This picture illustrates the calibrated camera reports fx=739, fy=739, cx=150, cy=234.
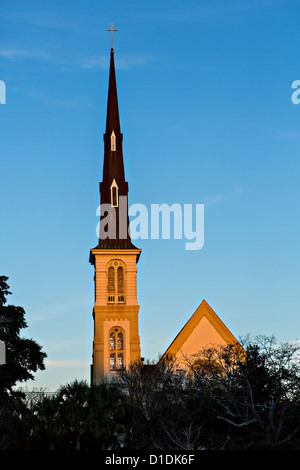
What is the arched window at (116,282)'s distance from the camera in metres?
59.7

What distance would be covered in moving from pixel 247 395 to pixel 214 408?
2217 mm

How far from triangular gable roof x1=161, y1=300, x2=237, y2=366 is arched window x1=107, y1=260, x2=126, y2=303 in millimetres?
7539

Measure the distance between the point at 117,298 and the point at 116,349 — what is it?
13.4ft

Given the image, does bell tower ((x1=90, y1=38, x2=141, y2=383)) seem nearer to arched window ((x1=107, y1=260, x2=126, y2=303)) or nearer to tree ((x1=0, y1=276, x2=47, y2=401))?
arched window ((x1=107, y1=260, x2=126, y2=303))

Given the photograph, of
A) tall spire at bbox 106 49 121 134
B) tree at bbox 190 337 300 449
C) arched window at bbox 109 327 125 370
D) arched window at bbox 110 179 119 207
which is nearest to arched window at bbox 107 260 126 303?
arched window at bbox 109 327 125 370

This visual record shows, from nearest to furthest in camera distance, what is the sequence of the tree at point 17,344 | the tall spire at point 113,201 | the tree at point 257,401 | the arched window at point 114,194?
the tree at point 257,401 → the tree at point 17,344 → the tall spire at point 113,201 → the arched window at point 114,194

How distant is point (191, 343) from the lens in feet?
177

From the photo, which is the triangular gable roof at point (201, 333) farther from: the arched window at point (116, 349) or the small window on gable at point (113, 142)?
the small window on gable at point (113, 142)

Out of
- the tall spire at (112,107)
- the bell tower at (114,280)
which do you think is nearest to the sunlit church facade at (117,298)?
the bell tower at (114,280)

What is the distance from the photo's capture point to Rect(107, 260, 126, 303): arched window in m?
59.7

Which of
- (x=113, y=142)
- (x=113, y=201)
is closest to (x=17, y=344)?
(x=113, y=201)

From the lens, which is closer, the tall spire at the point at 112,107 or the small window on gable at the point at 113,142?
the small window on gable at the point at 113,142

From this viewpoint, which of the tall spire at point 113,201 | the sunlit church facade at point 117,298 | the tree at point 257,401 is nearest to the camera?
the tree at point 257,401
